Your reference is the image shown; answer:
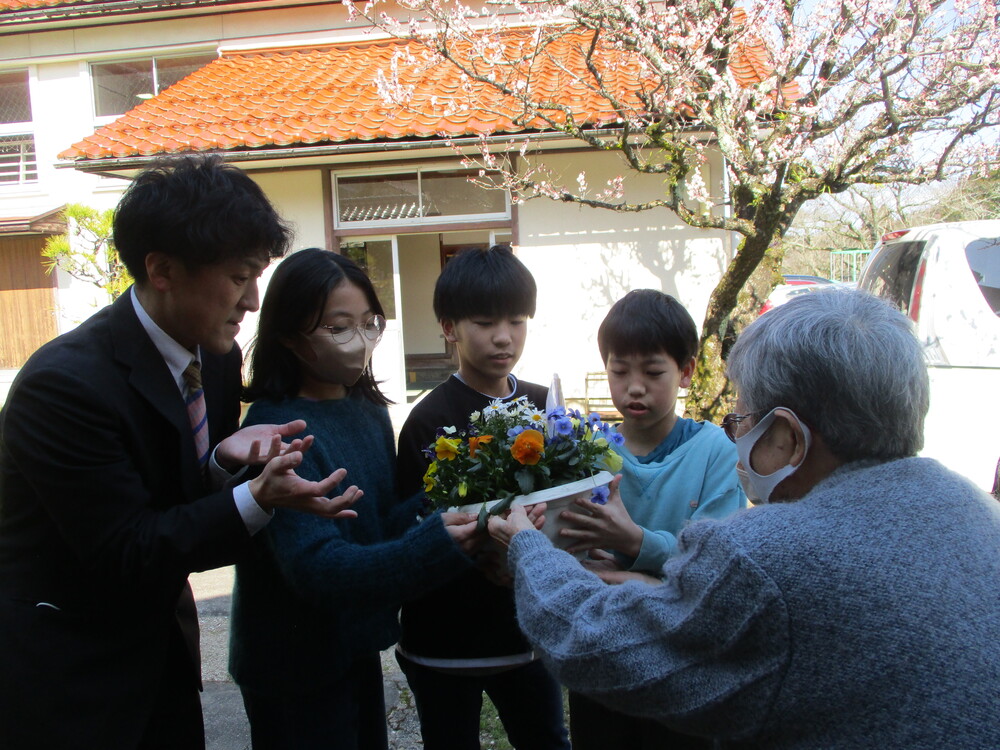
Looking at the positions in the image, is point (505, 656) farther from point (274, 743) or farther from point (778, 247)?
point (778, 247)

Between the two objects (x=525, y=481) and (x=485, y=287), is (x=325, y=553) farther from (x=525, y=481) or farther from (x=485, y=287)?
(x=485, y=287)

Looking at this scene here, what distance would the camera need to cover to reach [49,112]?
11.0 meters

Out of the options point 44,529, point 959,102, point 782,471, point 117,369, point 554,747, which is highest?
point 959,102

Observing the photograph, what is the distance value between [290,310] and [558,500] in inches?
30.8

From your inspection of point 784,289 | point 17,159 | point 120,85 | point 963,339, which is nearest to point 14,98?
point 17,159

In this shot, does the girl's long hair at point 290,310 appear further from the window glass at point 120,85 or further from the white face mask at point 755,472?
the window glass at point 120,85

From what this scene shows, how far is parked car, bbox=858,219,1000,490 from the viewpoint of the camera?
420 centimetres

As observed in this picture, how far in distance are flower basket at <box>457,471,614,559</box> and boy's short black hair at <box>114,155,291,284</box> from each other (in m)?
0.74

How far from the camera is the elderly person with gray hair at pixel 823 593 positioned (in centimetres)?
99

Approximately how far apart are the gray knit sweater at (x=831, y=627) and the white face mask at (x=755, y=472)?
113 millimetres

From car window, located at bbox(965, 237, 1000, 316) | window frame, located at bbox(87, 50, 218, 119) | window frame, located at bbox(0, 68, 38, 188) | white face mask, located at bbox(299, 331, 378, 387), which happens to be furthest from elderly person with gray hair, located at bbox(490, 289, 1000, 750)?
window frame, located at bbox(0, 68, 38, 188)

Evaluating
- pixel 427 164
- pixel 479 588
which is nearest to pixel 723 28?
pixel 427 164

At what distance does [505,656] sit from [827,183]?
5222 millimetres

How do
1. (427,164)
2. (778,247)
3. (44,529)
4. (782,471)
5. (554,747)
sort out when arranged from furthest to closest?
(427,164) < (778,247) < (554,747) < (44,529) < (782,471)
